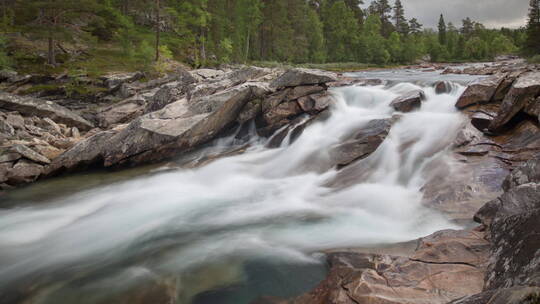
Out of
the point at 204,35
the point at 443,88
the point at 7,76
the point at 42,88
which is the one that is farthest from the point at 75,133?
the point at 204,35

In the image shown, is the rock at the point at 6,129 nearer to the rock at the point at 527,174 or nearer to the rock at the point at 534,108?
the rock at the point at 527,174

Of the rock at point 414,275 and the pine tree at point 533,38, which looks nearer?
the rock at point 414,275

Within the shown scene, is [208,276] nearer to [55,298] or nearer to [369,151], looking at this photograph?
[55,298]

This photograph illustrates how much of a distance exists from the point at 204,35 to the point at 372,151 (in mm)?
37329

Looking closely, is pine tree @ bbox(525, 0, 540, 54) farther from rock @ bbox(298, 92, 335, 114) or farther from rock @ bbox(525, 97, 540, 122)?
rock @ bbox(525, 97, 540, 122)

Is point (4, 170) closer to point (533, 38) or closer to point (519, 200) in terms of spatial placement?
point (519, 200)

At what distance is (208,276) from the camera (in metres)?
5.90

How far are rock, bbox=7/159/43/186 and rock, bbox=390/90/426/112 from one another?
14.4m

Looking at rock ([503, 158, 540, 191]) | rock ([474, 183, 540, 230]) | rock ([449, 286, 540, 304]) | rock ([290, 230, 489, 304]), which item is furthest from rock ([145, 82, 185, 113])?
rock ([449, 286, 540, 304])

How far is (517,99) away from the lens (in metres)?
8.84

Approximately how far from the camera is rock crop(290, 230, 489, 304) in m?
4.02

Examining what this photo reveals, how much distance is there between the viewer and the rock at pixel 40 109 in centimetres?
1658

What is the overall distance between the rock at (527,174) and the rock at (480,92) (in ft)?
18.7

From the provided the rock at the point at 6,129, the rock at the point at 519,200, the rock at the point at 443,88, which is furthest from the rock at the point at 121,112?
the rock at the point at 519,200
